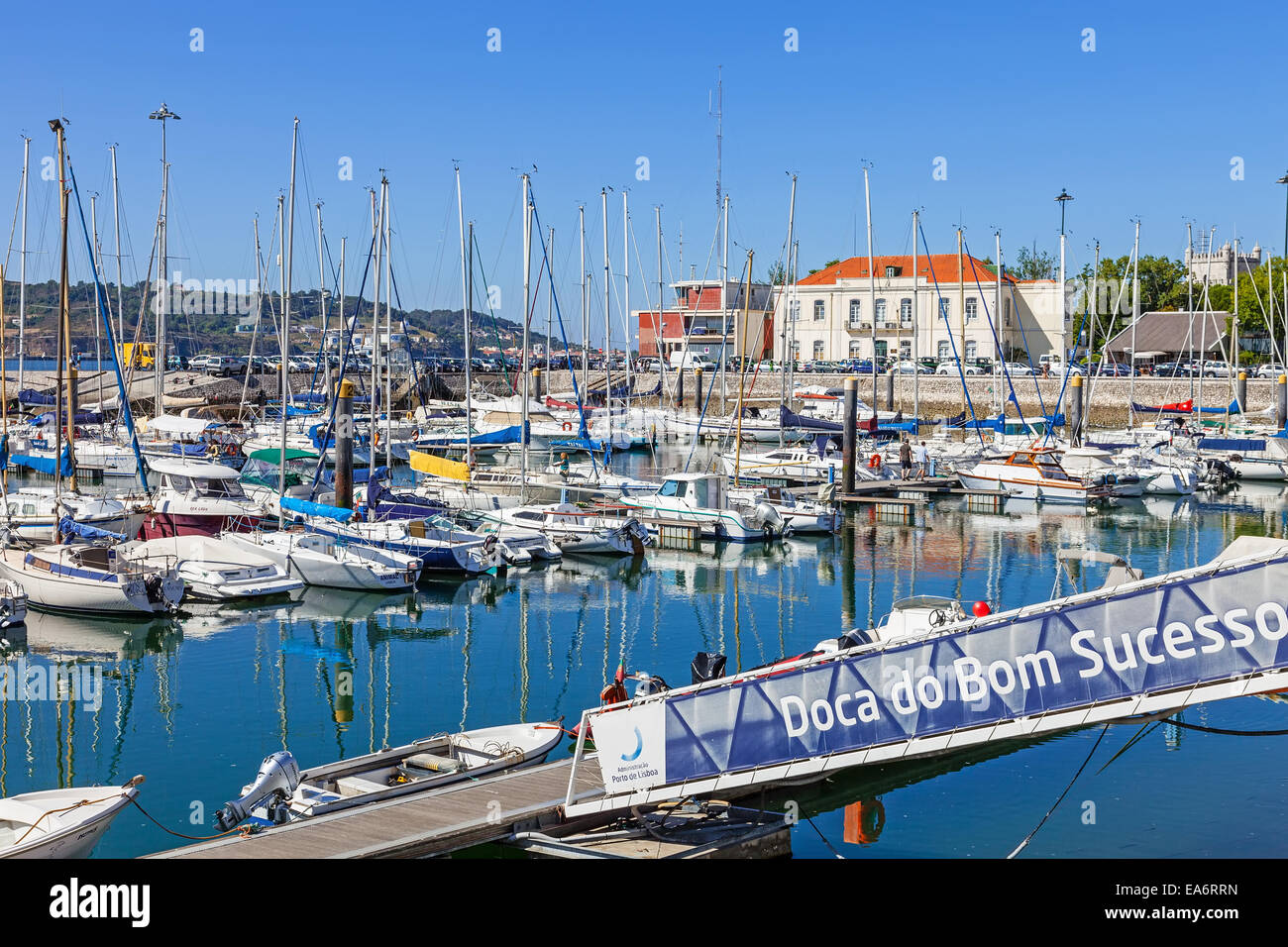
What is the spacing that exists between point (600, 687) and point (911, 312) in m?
79.9

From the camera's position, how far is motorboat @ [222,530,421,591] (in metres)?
32.7

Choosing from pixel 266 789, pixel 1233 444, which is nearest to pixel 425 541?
pixel 266 789

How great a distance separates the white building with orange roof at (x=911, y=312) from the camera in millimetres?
98125

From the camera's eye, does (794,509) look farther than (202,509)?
Yes

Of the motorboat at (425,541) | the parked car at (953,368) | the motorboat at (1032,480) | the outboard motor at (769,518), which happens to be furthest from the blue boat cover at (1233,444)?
the motorboat at (425,541)

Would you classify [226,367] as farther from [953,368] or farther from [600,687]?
[600,687]

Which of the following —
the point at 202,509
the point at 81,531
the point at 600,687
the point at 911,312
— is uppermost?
the point at 911,312

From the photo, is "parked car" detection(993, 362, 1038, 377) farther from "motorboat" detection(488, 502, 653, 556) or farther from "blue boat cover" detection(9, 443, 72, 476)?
"blue boat cover" detection(9, 443, 72, 476)

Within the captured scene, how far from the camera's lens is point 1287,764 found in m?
20.4

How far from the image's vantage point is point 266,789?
16.8 meters

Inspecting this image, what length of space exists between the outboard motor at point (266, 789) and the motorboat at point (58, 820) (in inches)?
53.2

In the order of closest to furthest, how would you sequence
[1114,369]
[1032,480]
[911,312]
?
[1032,480]
[1114,369]
[911,312]

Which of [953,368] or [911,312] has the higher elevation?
[911,312]
